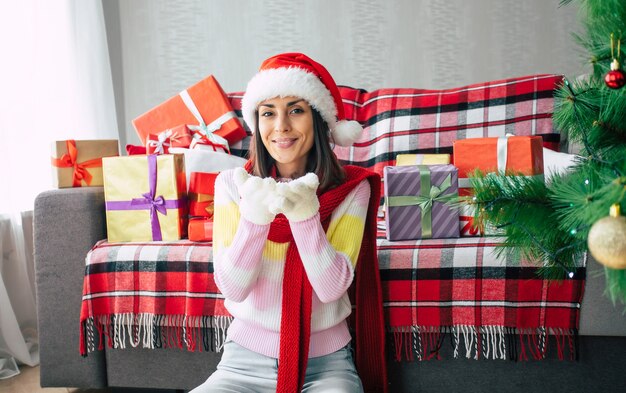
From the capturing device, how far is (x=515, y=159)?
5.82ft

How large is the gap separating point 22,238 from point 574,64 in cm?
249

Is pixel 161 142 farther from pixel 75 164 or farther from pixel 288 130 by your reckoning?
pixel 288 130

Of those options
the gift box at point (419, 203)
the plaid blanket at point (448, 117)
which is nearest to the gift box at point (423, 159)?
the plaid blanket at point (448, 117)

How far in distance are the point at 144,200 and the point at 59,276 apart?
324 mm

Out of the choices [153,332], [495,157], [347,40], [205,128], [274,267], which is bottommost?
[153,332]

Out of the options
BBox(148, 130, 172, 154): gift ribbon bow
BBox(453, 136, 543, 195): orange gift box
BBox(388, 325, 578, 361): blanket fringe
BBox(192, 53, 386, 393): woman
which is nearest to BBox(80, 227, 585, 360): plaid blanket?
BBox(388, 325, 578, 361): blanket fringe

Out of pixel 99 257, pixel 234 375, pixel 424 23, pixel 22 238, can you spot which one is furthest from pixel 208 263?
pixel 424 23

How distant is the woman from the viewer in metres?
1.25

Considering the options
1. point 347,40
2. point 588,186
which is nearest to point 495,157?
point 588,186

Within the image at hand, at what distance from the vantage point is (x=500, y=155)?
5.87 ft

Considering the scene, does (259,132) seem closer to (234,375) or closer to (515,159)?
(234,375)

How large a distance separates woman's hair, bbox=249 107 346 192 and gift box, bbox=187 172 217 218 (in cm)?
43

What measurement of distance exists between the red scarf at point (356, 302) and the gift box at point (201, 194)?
0.53 m

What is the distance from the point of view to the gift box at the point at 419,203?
66.8 inches
